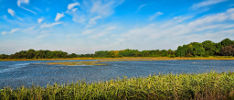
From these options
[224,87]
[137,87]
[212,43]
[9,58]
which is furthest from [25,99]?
[9,58]

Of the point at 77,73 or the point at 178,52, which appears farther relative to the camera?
the point at 178,52

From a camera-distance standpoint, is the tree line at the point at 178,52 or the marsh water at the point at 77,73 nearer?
the marsh water at the point at 77,73

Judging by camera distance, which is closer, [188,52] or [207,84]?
[207,84]

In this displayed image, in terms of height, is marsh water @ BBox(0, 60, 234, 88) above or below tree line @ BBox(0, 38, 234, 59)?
below

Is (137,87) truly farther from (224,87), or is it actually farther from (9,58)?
(9,58)

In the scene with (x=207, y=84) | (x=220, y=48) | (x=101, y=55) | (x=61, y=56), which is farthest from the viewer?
(x=101, y=55)

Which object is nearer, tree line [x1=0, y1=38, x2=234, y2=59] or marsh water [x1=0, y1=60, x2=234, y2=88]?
marsh water [x1=0, y1=60, x2=234, y2=88]

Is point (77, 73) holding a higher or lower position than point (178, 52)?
lower

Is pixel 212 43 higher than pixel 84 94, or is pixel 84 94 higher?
pixel 212 43

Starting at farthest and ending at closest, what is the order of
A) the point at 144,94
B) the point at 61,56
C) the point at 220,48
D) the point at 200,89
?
the point at 61,56, the point at 220,48, the point at 200,89, the point at 144,94

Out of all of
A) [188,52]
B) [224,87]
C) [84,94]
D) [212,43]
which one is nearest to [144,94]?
[84,94]

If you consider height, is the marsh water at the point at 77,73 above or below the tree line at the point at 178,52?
below

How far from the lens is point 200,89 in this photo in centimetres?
774

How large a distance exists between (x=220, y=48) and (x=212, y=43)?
5.39m
